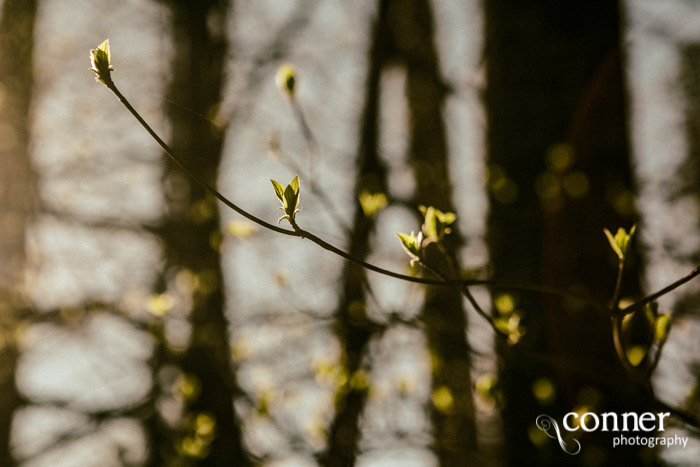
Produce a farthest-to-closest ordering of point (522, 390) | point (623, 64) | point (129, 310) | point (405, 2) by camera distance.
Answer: point (129, 310), point (405, 2), point (623, 64), point (522, 390)

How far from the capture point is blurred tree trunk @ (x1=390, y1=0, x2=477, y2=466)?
185 centimetres

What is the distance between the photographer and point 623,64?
1.71m

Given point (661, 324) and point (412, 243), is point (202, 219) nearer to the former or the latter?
point (412, 243)

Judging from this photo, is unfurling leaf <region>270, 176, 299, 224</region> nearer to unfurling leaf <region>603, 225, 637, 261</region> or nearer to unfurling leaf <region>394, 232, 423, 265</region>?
unfurling leaf <region>394, 232, 423, 265</region>

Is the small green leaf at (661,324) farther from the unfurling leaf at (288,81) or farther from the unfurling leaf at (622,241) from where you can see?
the unfurling leaf at (288,81)

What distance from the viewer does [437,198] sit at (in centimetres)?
216

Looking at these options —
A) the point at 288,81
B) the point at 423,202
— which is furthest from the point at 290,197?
the point at 423,202

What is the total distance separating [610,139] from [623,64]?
30 centimetres

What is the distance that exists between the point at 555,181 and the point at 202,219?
1.85 m

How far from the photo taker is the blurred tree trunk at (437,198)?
185cm

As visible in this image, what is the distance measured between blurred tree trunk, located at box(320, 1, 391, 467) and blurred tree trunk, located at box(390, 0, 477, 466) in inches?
6.3

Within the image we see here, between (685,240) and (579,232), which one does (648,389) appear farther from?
(685,240)

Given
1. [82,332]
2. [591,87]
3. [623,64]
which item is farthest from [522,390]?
[82,332]

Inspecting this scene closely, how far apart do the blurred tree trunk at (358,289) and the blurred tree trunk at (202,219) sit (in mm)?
574
